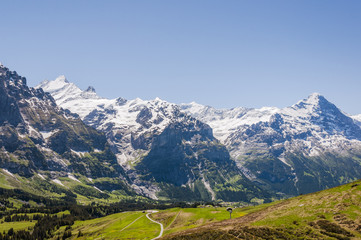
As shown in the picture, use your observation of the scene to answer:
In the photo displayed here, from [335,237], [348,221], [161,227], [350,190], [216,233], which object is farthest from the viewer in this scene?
[161,227]

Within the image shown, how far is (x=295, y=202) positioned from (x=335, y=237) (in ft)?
112

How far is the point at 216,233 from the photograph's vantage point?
86000 mm

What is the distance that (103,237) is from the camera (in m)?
173

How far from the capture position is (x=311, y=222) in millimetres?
83500

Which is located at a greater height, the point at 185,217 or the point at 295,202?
the point at 295,202

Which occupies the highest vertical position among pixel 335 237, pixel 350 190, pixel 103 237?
pixel 350 190

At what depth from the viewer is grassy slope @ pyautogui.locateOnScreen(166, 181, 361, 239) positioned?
3039 inches

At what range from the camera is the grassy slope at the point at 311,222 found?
77.2m

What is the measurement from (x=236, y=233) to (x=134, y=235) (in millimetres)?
84708

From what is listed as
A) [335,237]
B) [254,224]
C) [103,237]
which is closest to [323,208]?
[335,237]

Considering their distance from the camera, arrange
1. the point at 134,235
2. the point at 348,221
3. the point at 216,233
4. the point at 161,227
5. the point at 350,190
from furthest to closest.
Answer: the point at 161,227 < the point at 134,235 < the point at 350,190 < the point at 216,233 < the point at 348,221

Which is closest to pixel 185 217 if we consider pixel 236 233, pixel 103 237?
pixel 103 237

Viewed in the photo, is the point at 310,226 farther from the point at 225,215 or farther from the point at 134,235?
the point at 134,235

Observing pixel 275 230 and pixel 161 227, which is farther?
pixel 161 227
